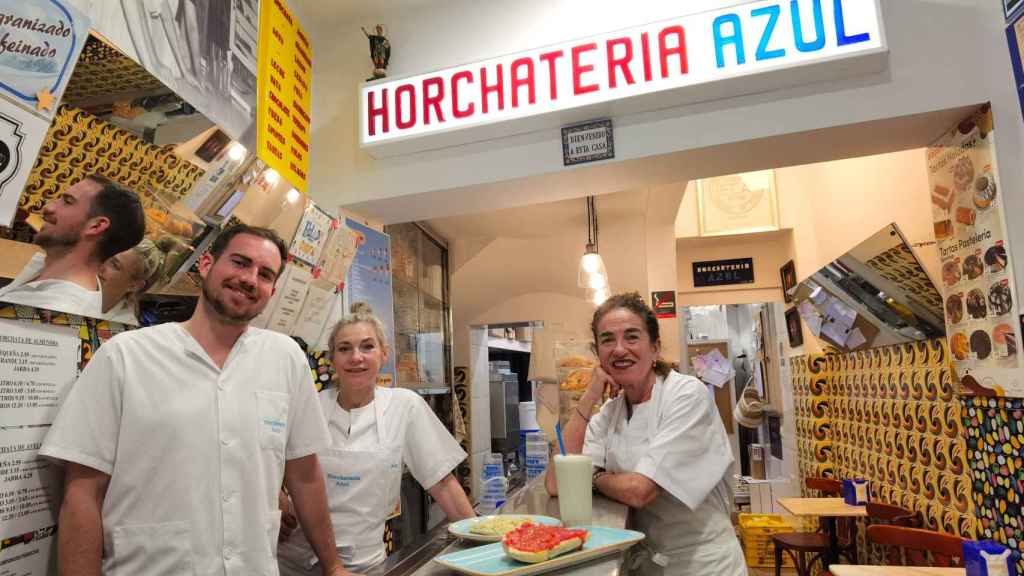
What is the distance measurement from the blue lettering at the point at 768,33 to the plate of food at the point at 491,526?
79.0 inches

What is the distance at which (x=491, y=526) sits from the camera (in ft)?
4.71

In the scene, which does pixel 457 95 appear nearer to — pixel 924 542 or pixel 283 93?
pixel 283 93

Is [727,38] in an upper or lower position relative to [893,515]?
upper

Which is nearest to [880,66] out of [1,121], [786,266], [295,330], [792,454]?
[295,330]

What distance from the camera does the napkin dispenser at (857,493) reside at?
3805 millimetres

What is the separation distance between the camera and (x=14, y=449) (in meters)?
1.26

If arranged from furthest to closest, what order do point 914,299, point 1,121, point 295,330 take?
point 914,299 → point 295,330 → point 1,121

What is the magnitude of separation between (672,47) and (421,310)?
3.28m

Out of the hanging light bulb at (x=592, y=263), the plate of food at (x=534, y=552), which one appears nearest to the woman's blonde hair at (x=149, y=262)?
the plate of food at (x=534, y=552)

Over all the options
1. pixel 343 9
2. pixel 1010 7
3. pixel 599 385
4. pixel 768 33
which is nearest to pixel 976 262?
pixel 1010 7

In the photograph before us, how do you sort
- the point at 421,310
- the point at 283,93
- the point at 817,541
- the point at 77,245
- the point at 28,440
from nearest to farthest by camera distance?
the point at 28,440, the point at 77,245, the point at 283,93, the point at 817,541, the point at 421,310

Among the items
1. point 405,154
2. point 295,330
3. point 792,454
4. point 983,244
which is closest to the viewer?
point 983,244

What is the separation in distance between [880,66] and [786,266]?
14.8ft

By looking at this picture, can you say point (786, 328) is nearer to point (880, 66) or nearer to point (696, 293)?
point (696, 293)
